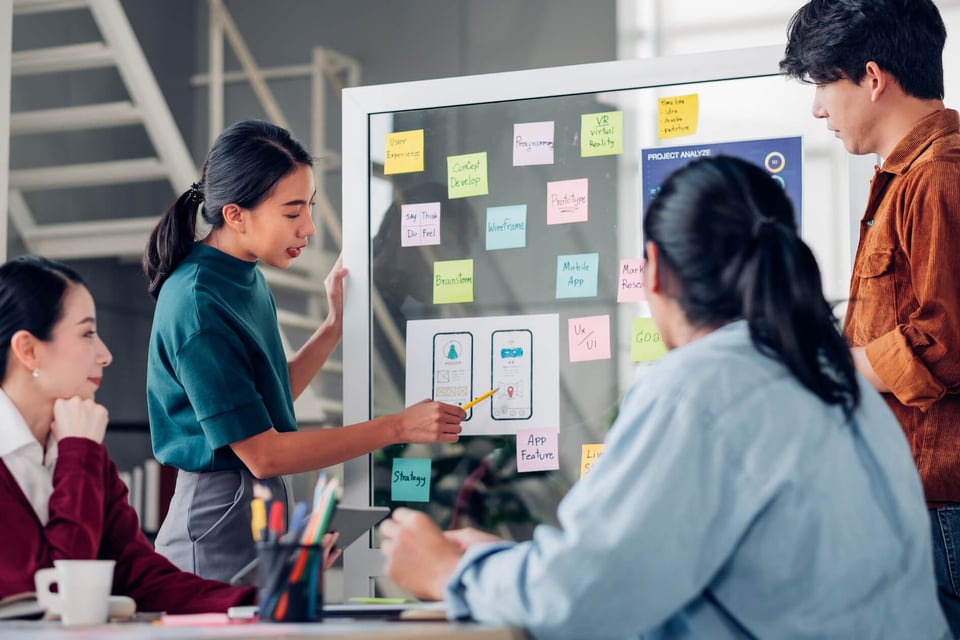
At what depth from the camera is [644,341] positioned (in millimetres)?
2189

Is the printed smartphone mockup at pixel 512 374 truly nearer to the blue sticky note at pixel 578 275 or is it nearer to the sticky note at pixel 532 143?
the blue sticky note at pixel 578 275

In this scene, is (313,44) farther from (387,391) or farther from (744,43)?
(387,391)

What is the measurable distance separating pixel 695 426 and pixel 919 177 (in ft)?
2.60

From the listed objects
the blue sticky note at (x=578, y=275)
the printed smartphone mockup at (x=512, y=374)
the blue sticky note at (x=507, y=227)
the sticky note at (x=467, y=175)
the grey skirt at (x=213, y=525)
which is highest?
the sticky note at (x=467, y=175)

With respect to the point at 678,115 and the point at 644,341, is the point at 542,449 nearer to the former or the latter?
the point at 644,341

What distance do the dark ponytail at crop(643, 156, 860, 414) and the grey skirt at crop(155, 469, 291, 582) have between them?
3.55ft

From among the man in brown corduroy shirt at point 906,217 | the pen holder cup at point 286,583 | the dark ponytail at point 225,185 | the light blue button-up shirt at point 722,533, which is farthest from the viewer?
the dark ponytail at point 225,185

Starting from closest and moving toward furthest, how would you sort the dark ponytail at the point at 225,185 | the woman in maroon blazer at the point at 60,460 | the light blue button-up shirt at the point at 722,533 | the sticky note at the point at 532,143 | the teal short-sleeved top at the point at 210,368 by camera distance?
the light blue button-up shirt at the point at 722,533 < the woman in maroon blazer at the point at 60,460 < the teal short-sleeved top at the point at 210,368 < the dark ponytail at the point at 225,185 < the sticky note at the point at 532,143

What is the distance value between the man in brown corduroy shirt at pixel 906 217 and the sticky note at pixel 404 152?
0.87 metres

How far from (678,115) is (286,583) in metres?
1.39

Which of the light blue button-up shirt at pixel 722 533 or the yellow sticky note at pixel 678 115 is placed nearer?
the light blue button-up shirt at pixel 722 533

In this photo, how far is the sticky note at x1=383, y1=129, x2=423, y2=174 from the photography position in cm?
236

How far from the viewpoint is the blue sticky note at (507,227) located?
228 cm

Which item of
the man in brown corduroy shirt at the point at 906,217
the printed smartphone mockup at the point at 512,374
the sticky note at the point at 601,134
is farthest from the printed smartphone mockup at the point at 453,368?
the man in brown corduroy shirt at the point at 906,217
